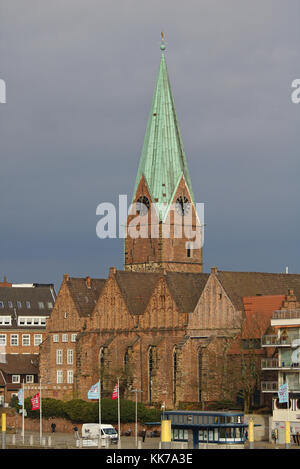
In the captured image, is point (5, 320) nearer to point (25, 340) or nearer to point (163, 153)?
point (25, 340)

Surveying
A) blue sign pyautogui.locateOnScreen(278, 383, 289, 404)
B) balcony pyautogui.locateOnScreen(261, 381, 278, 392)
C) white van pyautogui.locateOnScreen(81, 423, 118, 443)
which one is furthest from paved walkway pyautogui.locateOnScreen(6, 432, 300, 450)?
balcony pyautogui.locateOnScreen(261, 381, 278, 392)

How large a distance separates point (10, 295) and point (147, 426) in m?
55.6

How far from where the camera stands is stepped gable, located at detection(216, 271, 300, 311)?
14200 centimetres

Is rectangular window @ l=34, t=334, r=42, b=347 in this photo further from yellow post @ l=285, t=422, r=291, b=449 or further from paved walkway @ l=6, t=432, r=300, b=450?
yellow post @ l=285, t=422, r=291, b=449

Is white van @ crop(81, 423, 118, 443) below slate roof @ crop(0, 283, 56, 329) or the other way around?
below

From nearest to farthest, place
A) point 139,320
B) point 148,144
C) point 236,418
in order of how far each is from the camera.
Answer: point 236,418, point 139,320, point 148,144

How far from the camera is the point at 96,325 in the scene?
155750 mm

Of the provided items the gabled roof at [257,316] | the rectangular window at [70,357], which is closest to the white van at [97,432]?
the gabled roof at [257,316]

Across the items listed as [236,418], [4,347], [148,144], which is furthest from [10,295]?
[236,418]

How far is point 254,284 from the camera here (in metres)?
148

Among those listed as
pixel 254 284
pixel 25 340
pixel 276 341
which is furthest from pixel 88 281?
pixel 276 341

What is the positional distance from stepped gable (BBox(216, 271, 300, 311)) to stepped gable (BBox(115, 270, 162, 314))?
9478 mm
